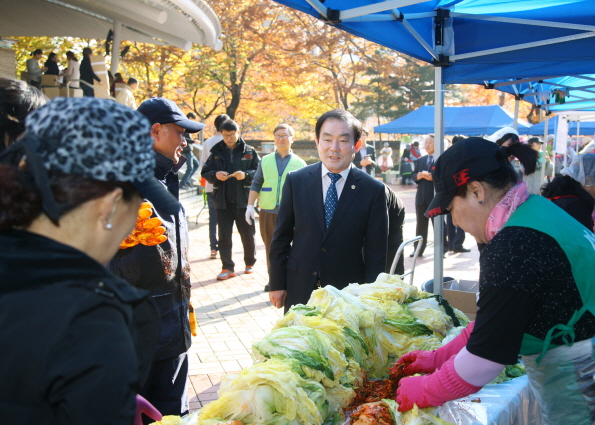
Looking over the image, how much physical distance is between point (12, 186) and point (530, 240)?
1607 millimetres

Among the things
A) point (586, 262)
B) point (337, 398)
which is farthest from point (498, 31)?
point (337, 398)

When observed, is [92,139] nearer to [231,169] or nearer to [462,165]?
[462,165]

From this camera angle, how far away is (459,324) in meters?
3.12

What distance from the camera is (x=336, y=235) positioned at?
3543 millimetres

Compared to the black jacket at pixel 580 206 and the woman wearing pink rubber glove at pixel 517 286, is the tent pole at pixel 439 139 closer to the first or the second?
the black jacket at pixel 580 206

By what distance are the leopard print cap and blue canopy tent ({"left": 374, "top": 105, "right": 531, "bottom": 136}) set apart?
16.2 metres

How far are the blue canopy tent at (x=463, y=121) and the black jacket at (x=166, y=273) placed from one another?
48.7ft

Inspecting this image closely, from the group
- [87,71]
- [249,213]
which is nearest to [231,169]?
[249,213]

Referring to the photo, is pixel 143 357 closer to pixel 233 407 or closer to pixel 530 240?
pixel 233 407

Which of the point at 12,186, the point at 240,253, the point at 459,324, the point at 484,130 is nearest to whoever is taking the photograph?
the point at 12,186

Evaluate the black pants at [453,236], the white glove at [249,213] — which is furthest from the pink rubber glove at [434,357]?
the black pants at [453,236]

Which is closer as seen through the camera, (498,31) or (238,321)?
(498,31)

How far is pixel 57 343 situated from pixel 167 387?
2069mm

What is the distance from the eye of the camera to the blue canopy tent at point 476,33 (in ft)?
12.4
